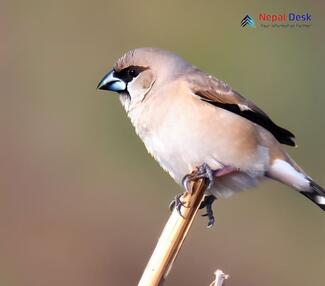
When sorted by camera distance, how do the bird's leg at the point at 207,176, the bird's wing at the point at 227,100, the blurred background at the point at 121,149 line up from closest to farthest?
the bird's leg at the point at 207,176, the bird's wing at the point at 227,100, the blurred background at the point at 121,149

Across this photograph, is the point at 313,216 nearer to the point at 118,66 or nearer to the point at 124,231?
the point at 124,231

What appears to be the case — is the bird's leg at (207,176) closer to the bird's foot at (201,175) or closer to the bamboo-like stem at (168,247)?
the bird's foot at (201,175)

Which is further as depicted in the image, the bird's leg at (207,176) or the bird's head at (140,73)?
the bird's head at (140,73)

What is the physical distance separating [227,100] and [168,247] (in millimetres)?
1172

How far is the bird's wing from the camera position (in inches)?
125

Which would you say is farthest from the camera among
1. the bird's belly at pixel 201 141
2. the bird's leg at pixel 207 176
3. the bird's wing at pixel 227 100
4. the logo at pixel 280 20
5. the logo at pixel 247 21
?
the logo at pixel 247 21

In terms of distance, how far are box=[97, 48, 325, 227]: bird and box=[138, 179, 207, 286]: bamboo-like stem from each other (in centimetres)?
59

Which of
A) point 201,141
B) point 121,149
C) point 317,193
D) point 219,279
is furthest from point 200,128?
point 121,149

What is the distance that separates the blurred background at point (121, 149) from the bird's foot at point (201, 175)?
187cm

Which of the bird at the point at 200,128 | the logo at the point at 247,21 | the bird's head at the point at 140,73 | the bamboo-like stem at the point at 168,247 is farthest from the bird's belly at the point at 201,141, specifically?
the logo at the point at 247,21

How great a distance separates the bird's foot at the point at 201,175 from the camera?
9.18 ft

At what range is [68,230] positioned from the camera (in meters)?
5.08

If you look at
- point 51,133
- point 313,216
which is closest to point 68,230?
point 51,133

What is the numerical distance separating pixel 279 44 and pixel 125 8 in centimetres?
116
